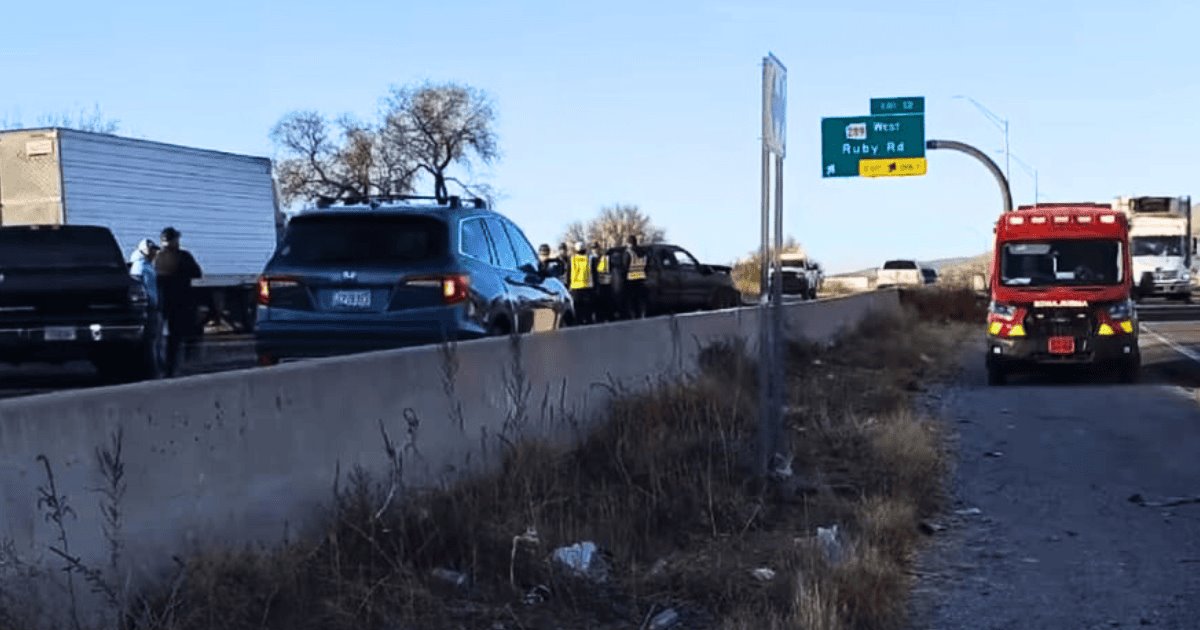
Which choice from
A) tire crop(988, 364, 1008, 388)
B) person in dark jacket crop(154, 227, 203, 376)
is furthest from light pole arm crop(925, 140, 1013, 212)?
person in dark jacket crop(154, 227, 203, 376)

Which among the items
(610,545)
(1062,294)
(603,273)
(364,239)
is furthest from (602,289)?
(610,545)

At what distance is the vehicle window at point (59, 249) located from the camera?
1773 centimetres

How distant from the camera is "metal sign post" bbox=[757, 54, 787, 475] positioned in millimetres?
10938

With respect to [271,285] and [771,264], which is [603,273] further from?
[771,264]

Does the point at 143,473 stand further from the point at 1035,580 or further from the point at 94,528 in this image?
the point at 1035,580

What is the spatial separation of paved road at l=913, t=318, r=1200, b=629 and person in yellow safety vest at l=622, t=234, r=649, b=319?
43.3 feet

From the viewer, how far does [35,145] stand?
2767 centimetres

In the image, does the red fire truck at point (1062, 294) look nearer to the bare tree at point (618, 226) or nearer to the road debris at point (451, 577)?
the road debris at point (451, 577)

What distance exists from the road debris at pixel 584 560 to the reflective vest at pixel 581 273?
20.7 m

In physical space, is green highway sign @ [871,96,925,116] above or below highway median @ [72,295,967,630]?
above

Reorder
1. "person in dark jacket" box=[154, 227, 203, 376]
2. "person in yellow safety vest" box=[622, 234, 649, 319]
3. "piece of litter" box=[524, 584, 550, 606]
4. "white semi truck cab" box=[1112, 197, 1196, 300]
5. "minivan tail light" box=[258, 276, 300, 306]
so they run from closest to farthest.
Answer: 1. "piece of litter" box=[524, 584, 550, 606]
2. "minivan tail light" box=[258, 276, 300, 306]
3. "person in dark jacket" box=[154, 227, 203, 376]
4. "person in yellow safety vest" box=[622, 234, 649, 319]
5. "white semi truck cab" box=[1112, 197, 1196, 300]

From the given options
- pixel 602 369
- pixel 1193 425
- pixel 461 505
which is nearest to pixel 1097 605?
pixel 461 505

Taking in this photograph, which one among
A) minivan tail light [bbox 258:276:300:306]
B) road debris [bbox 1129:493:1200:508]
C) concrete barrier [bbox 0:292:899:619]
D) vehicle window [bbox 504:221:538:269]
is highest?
vehicle window [bbox 504:221:538:269]

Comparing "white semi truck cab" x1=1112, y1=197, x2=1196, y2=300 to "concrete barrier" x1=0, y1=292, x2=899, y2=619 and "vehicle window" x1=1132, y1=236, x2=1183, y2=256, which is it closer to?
"vehicle window" x1=1132, y1=236, x2=1183, y2=256
